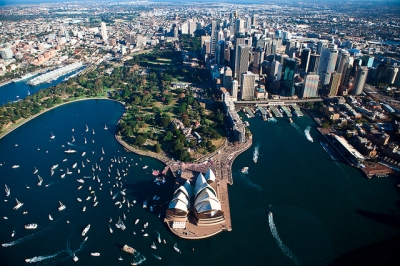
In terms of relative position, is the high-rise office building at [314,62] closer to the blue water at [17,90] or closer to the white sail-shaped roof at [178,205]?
the white sail-shaped roof at [178,205]

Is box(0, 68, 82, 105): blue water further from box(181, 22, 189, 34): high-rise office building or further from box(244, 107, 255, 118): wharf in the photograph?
box(181, 22, 189, 34): high-rise office building

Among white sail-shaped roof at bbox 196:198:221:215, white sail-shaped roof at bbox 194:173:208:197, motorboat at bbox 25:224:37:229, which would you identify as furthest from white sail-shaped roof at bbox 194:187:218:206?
motorboat at bbox 25:224:37:229

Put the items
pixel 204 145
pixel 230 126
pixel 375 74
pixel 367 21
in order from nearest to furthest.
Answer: pixel 204 145 < pixel 230 126 < pixel 375 74 < pixel 367 21

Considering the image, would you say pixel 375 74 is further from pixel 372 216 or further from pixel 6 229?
pixel 6 229

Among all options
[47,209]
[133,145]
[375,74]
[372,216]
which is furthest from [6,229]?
[375,74]

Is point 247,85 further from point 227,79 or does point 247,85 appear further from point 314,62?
point 314,62

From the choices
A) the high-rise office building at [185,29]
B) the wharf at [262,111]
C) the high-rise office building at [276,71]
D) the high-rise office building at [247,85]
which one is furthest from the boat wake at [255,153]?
the high-rise office building at [185,29]
